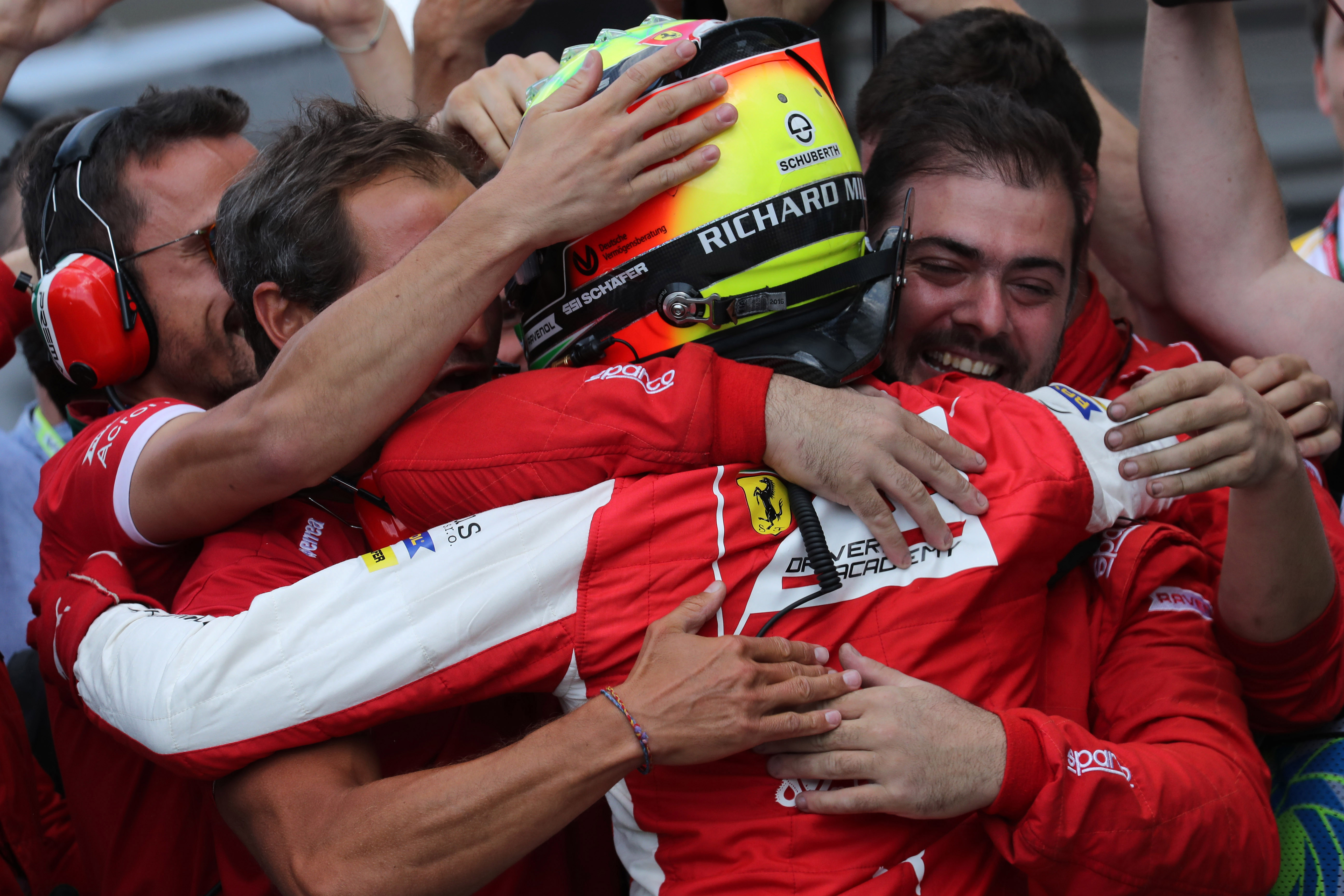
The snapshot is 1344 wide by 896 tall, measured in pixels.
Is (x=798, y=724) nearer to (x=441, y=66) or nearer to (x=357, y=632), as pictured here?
(x=357, y=632)

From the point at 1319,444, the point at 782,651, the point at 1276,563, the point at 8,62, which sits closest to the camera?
the point at 782,651

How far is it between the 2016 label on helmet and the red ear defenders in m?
1.70

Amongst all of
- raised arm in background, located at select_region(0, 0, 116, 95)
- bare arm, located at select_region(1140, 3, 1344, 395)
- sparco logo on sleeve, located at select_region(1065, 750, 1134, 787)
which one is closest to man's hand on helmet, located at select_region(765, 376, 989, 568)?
sparco logo on sleeve, located at select_region(1065, 750, 1134, 787)

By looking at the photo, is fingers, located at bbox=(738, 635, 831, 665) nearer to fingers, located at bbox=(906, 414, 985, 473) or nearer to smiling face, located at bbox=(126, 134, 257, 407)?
fingers, located at bbox=(906, 414, 985, 473)

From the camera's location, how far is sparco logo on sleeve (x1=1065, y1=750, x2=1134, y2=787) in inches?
64.4

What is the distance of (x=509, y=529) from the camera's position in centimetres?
166

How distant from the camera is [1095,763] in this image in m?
1.65

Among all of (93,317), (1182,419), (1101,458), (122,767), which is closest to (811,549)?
(1101,458)

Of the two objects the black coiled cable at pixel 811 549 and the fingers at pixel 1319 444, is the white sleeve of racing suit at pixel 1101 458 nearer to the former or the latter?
the black coiled cable at pixel 811 549

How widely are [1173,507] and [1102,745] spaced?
0.72 meters

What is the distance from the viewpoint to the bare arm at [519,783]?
1.55m

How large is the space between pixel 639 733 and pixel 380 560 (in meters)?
0.50

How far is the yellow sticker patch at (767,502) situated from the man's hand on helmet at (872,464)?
45mm

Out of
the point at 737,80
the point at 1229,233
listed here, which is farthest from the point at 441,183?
the point at 1229,233
